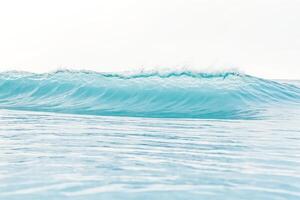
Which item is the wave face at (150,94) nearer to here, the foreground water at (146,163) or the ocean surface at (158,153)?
the ocean surface at (158,153)

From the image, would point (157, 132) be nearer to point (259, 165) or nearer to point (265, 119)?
point (259, 165)

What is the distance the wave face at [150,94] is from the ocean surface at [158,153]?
7 cm

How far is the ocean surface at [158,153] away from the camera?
3.72 metres

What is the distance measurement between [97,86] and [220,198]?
12.3 metres

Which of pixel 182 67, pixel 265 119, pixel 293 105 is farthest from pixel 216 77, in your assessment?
pixel 265 119

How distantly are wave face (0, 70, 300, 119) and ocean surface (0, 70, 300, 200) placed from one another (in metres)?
0.07

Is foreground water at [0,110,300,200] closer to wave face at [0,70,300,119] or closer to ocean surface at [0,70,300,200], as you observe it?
ocean surface at [0,70,300,200]

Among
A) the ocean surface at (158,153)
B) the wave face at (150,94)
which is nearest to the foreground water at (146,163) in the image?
the ocean surface at (158,153)

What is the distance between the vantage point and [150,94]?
14312mm

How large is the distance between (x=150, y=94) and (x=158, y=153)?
8928 mm

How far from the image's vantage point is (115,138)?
657cm

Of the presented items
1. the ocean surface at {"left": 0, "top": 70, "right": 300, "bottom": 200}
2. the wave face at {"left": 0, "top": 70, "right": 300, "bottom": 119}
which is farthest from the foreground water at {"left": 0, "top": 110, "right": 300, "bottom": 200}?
the wave face at {"left": 0, "top": 70, "right": 300, "bottom": 119}

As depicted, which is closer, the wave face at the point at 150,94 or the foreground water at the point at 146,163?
the foreground water at the point at 146,163

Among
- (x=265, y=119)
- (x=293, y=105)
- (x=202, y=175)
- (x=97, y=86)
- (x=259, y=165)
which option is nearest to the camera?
(x=202, y=175)
